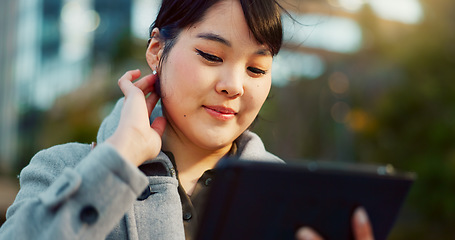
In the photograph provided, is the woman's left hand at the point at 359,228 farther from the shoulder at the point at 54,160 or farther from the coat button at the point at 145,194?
the shoulder at the point at 54,160

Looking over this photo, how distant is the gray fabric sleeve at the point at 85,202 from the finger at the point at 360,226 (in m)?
0.49

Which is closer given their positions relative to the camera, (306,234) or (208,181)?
(306,234)

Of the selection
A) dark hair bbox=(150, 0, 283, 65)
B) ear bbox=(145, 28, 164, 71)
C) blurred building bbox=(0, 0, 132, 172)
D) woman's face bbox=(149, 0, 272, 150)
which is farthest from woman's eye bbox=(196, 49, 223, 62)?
blurred building bbox=(0, 0, 132, 172)

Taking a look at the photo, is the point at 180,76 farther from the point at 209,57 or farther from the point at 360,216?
the point at 360,216

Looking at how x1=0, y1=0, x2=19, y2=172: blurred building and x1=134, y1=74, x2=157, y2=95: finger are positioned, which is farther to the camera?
x1=0, y1=0, x2=19, y2=172: blurred building

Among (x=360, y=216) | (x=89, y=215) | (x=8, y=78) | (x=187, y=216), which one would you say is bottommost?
(x=8, y=78)

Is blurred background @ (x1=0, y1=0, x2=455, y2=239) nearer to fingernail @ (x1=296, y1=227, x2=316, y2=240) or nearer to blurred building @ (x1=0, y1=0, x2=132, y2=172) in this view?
blurred building @ (x1=0, y1=0, x2=132, y2=172)

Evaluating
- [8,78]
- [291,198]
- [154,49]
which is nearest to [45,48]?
[8,78]

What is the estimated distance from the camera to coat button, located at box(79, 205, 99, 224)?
1100 mm

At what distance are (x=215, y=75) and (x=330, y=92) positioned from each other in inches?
340

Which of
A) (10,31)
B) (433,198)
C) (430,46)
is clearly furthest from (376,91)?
(10,31)

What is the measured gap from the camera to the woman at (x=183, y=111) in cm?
134

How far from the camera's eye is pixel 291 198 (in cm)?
96

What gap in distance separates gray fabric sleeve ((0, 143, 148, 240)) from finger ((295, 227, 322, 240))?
0.39 m
